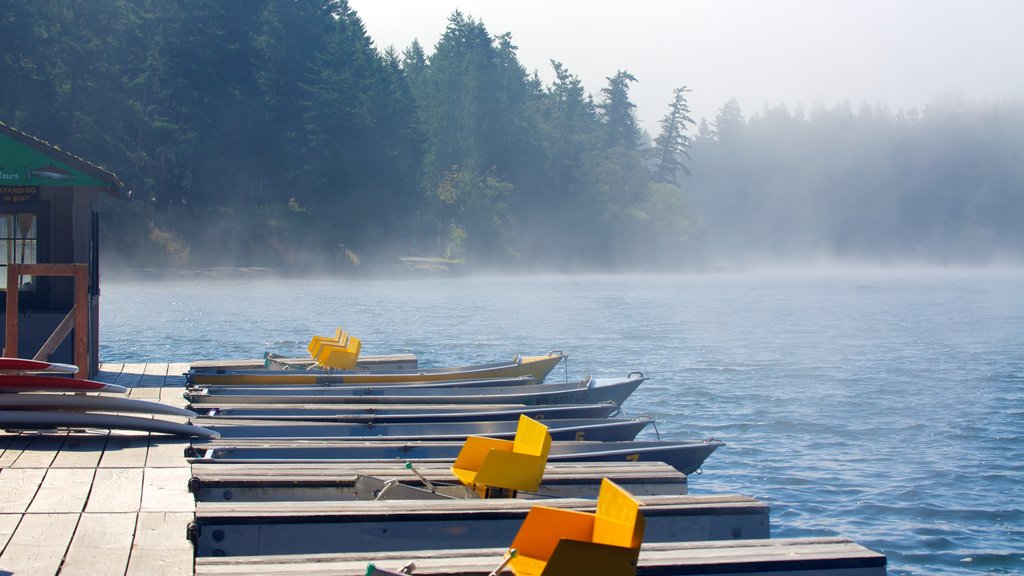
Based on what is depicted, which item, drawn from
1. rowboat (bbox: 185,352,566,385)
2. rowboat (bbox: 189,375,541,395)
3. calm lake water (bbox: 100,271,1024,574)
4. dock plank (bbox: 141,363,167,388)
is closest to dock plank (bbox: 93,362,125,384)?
dock plank (bbox: 141,363,167,388)

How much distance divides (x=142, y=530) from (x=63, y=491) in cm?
114

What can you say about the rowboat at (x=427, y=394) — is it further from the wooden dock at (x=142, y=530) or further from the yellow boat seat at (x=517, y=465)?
the yellow boat seat at (x=517, y=465)

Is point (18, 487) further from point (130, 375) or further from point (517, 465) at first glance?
point (130, 375)

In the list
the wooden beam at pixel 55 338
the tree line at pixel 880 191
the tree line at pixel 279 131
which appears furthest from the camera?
the tree line at pixel 880 191

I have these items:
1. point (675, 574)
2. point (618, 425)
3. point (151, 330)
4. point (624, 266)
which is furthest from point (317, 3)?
point (675, 574)

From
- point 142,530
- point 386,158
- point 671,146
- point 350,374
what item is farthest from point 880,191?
point 142,530

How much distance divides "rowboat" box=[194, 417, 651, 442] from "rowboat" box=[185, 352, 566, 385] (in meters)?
3.80

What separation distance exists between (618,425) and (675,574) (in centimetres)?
556

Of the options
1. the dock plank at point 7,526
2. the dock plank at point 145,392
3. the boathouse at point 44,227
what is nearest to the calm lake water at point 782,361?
the dock plank at point 145,392

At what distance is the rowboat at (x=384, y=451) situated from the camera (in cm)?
917

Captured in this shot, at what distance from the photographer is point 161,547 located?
246 inches

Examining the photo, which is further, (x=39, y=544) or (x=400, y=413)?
(x=400, y=413)

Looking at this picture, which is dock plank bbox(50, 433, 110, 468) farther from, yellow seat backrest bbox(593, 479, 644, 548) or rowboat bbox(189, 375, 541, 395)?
rowboat bbox(189, 375, 541, 395)

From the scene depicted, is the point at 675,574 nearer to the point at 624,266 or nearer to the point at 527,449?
the point at 527,449
